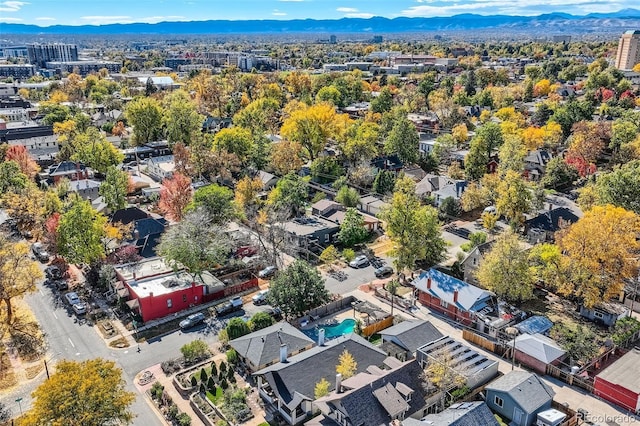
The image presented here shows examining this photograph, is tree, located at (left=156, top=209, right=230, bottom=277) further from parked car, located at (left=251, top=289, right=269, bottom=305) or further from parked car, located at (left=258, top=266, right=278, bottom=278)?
parked car, located at (left=258, top=266, right=278, bottom=278)

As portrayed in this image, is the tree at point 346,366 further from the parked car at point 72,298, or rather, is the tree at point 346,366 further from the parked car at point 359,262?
the parked car at point 72,298

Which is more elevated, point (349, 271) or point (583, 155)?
point (583, 155)

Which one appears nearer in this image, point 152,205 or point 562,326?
point 562,326

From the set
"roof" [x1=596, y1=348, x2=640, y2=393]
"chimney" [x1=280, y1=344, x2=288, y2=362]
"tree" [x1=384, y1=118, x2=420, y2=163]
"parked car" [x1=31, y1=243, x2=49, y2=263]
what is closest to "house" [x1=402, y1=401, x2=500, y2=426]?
"chimney" [x1=280, y1=344, x2=288, y2=362]

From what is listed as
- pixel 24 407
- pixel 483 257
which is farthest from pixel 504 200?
pixel 24 407

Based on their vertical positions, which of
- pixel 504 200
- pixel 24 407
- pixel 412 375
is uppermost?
pixel 504 200

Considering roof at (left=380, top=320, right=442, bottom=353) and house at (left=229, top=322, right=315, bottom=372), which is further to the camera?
roof at (left=380, top=320, right=442, bottom=353)

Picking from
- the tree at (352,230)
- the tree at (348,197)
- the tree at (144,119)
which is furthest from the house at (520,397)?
the tree at (144,119)

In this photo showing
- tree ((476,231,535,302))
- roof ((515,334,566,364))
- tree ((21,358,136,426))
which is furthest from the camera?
tree ((476,231,535,302))

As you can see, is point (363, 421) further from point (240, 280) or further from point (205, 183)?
point (205, 183)
